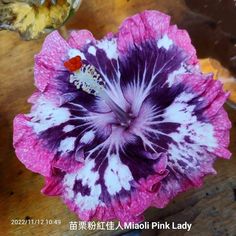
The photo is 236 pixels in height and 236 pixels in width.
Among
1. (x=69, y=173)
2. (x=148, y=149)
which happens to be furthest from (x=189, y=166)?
(x=69, y=173)

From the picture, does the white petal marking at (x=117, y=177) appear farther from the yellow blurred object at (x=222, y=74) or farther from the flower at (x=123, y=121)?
the yellow blurred object at (x=222, y=74)

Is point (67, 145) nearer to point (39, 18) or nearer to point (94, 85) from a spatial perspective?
point (94, 85)

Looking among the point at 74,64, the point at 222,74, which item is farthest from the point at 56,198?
the point at 222,74

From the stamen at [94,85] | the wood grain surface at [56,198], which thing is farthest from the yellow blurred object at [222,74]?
the stamen at [94,85]

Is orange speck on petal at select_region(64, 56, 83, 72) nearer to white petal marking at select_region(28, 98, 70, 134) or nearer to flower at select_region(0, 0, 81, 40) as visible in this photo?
white petal marking at select_region(28, 98, 70, 134)

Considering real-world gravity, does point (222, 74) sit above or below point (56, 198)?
above

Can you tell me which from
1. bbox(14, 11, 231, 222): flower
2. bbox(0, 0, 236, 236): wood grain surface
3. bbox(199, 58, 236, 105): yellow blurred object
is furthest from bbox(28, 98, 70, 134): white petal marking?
bbox(199, 58, 236, 105): yellow blurred object
